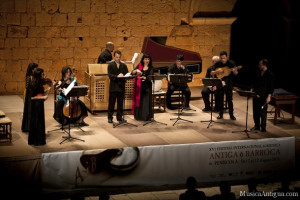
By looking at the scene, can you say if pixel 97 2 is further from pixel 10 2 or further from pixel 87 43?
pixel 10 2

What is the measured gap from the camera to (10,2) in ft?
48.0

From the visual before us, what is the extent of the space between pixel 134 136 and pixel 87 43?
466cm

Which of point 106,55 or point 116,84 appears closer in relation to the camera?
point 116,84

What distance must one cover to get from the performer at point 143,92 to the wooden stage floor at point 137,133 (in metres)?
0.26

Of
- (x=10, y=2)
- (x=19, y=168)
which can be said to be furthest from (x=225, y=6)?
(x=19, y=168)

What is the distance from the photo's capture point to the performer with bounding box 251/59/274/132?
1185cm

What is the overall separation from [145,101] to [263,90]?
257 centimetres

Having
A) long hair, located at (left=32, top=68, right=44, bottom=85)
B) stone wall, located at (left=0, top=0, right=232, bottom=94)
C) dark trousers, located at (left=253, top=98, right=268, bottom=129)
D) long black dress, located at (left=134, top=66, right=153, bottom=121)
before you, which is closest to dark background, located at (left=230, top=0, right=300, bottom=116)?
stone wall, located at (left=0, top=0, right=232, bottom=94)

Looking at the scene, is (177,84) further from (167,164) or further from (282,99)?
(167,164)

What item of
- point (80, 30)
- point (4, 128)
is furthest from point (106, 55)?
point (4, 128)

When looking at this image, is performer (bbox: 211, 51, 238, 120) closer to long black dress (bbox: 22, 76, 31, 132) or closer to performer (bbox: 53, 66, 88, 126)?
performer (bbox: 53, 66, 88, 126)

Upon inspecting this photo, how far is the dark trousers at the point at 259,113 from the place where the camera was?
11953 mm

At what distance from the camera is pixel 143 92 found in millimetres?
12695

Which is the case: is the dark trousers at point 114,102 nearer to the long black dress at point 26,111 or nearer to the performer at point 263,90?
the long black dress at point 26,111
